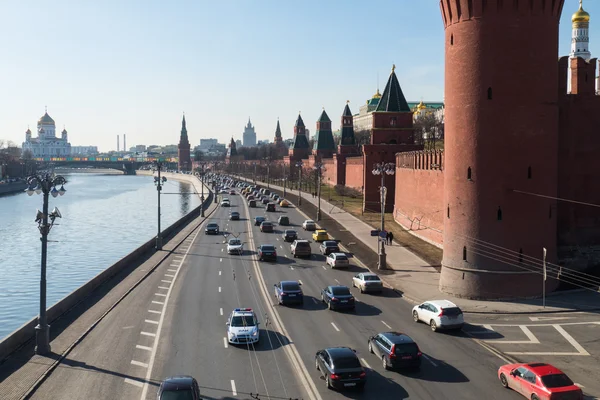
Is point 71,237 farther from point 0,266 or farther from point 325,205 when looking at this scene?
point 325,205

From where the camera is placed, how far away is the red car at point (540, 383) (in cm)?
1661

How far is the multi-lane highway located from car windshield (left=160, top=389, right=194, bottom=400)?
5.11ft

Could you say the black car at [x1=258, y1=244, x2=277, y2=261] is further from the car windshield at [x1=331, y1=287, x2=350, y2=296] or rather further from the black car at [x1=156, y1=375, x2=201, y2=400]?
the black car at [x1=156, y1=375, x2=201, y2=400]

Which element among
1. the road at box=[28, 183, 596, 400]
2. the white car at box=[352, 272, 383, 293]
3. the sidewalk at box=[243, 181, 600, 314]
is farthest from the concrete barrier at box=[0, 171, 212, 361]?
the sidewalk at box=[243, 181, 600, 314]

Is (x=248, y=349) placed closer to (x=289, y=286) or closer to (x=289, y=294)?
(x=289, y=294)

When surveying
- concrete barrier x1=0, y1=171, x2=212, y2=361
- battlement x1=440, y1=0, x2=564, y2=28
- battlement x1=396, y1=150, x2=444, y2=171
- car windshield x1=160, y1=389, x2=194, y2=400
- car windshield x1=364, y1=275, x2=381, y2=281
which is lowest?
concrete barrier x1=0, y1=171, x2=212, y2=361

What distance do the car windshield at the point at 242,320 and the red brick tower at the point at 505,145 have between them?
13.1m

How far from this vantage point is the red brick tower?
102 ft

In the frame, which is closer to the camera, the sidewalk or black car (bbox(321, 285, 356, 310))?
black car (bbox(321, 285, 356, 310))

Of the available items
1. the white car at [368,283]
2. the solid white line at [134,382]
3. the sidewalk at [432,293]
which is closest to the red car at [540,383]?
the sidewalk at [432,293]

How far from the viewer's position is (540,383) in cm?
1698

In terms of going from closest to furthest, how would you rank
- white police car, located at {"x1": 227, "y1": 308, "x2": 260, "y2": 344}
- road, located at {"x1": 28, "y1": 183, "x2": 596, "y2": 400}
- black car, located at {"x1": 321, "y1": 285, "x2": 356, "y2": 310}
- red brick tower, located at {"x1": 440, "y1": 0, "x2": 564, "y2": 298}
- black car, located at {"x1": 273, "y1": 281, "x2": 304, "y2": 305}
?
road, located at {"x1": 28, "y1": 183, "x2": 596, "y2": 400}
white police car, located at {"x1": 227, "y1": 308, "x2": 260, "y2": 344}
black car, located at {"x1": 321, "y1": 285, "x2": 356, "y2": 310}
black car, located at {"x1": 273, "y1": 281, "x2": 304, "y2": 305}
red brick tower, located at {"x1": 440, "y1": 0, "x2": 564, "y2": 298}

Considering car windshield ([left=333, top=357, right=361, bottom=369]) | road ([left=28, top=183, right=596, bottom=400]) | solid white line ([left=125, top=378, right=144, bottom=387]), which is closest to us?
car windshield ([left=333, top=357, right=361, bottom=369])

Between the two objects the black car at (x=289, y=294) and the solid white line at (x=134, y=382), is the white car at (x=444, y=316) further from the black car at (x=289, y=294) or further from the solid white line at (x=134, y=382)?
the solid white line at (x=134, y=382)
